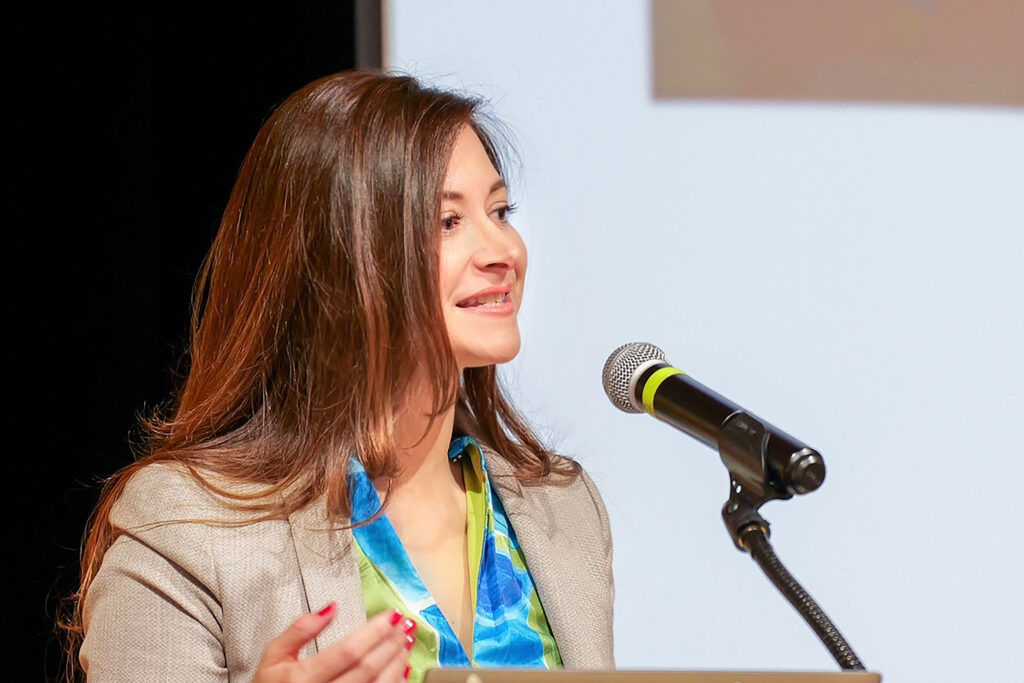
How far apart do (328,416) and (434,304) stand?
0.20 meters

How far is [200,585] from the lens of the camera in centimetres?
138

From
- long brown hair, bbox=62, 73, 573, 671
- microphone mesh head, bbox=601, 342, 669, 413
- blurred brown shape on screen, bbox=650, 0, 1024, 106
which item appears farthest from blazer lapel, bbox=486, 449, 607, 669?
blurred brown shape on screen, bbox=650, 0, 1024, 106

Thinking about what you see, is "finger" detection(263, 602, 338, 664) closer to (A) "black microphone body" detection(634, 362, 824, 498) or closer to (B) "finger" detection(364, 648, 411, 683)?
(B) "finger" detection(364, 648, 411, 683)

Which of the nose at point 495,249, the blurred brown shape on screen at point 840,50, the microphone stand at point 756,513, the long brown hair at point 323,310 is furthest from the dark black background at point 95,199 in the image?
the microphone stand at point 756,513

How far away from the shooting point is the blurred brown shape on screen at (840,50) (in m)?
2.16

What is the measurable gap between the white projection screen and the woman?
0.54m

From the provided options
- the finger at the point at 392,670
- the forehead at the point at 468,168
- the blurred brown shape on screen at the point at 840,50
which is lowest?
the finger at the point at 392,670

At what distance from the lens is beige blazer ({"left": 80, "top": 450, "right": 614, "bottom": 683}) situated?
1338mm

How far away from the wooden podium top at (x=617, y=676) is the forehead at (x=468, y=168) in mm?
751

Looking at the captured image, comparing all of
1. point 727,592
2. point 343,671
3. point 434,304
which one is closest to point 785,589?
point 343,671

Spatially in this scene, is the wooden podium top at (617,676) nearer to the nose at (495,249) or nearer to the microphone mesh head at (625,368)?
the microphone mesh head at (625,368)

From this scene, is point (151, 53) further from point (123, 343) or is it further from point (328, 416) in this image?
point (328, 416)

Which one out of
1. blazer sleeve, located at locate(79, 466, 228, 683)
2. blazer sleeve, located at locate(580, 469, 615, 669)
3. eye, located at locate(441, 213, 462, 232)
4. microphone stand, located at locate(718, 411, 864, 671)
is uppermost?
eye, located at locate(441, 213, 462, 232)

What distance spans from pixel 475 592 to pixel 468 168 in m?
0.54
